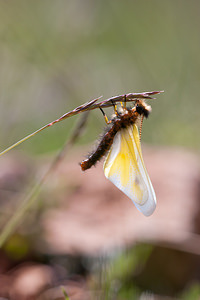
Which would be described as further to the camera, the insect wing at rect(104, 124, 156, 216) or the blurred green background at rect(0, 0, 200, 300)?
the blurred green background at rect(0, 0, 200, 300)

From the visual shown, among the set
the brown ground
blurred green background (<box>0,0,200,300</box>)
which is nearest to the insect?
the brown ground

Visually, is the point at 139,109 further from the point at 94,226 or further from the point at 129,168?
the point at 94,226

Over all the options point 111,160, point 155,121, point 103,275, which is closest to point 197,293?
point 103,275

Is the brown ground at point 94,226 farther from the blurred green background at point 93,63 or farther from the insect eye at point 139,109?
the blurred green background at point 93,63

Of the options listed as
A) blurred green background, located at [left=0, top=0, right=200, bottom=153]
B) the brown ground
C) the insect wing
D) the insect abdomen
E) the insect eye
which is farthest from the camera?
blurred green background, located at [left=0, top=0, right=200, bottom=153]

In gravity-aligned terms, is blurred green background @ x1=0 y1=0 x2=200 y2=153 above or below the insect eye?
above

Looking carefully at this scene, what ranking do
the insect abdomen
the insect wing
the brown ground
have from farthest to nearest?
the brown ground < the insect abdomen < the insect wing

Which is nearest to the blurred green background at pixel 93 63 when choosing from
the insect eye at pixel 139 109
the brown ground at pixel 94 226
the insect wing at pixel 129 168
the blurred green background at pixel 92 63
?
the blurred green background at pixel 92 63

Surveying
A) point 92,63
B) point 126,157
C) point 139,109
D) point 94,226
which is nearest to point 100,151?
point 126,157

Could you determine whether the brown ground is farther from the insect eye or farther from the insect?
the insect eye
